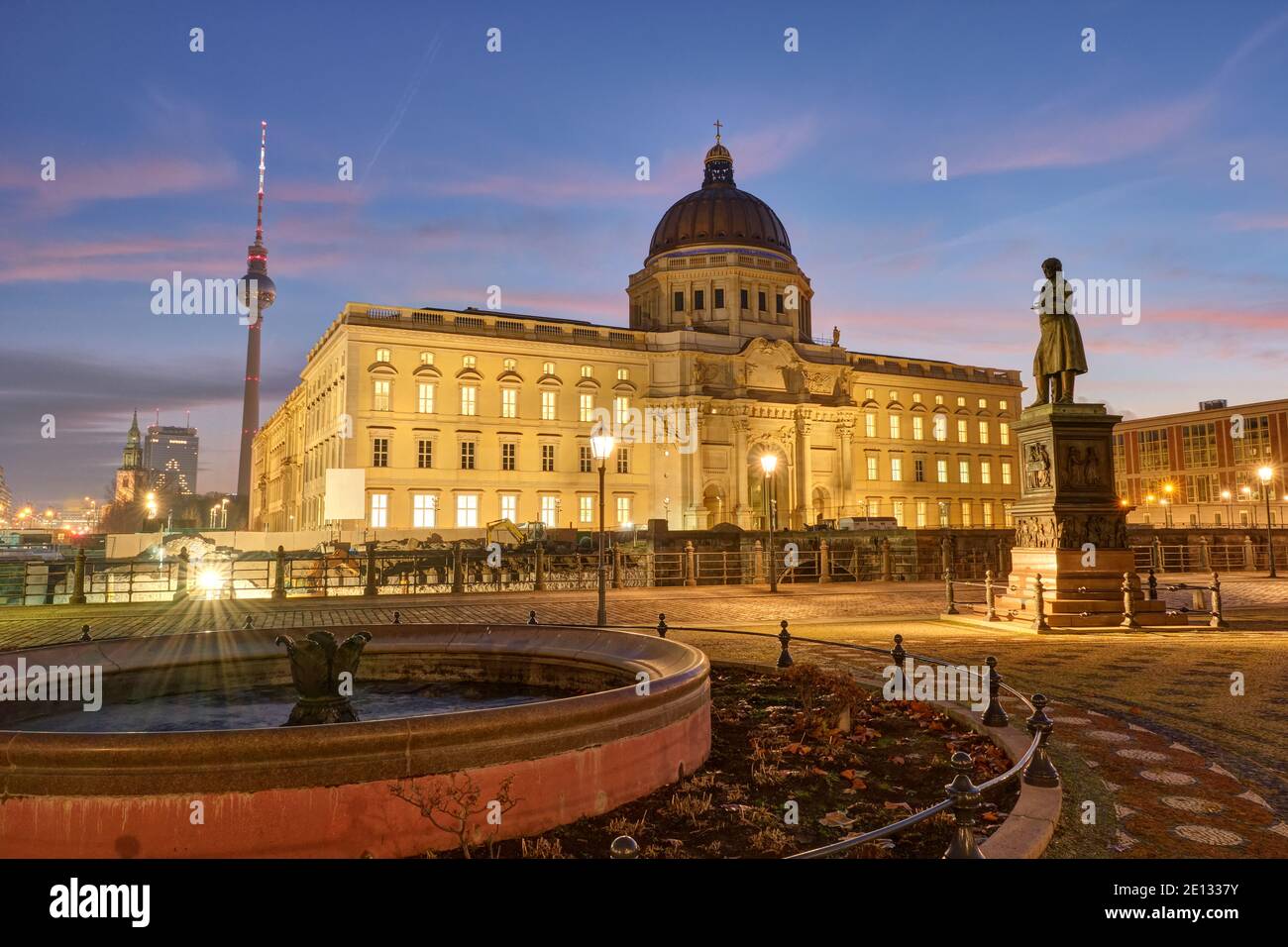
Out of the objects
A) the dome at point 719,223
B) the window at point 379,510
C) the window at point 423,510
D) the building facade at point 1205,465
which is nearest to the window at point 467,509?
the window at point 423,510

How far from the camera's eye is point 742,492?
58.8 m

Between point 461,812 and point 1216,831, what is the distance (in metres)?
4.62

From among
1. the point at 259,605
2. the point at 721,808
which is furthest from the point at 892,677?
the point at 259,605

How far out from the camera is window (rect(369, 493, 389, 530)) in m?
47.9

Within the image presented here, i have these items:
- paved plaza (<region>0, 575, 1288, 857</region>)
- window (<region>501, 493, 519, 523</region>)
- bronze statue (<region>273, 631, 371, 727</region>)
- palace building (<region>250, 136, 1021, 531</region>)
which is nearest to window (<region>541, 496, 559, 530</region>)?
palace building (<region>250, 136, 1021, 531</region>)

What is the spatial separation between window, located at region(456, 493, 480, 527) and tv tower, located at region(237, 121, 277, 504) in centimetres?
8732

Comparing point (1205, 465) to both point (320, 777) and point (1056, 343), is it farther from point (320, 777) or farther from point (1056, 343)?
point (320, 777)

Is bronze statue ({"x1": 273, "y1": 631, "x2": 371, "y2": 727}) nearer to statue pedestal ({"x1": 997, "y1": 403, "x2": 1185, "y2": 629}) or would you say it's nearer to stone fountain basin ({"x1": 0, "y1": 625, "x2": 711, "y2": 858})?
stone fountain basin ({"x1": 0, "y1": 625, "x2": 711, "y2": 858})

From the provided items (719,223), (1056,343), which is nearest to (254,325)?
(719,223)

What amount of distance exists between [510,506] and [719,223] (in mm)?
32629

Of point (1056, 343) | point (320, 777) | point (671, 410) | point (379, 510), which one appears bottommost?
point (320, 777)

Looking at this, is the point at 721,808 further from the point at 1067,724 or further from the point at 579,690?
the point at 1067,724

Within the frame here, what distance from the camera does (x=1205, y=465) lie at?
76625 mm

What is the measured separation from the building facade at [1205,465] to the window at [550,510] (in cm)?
4999
